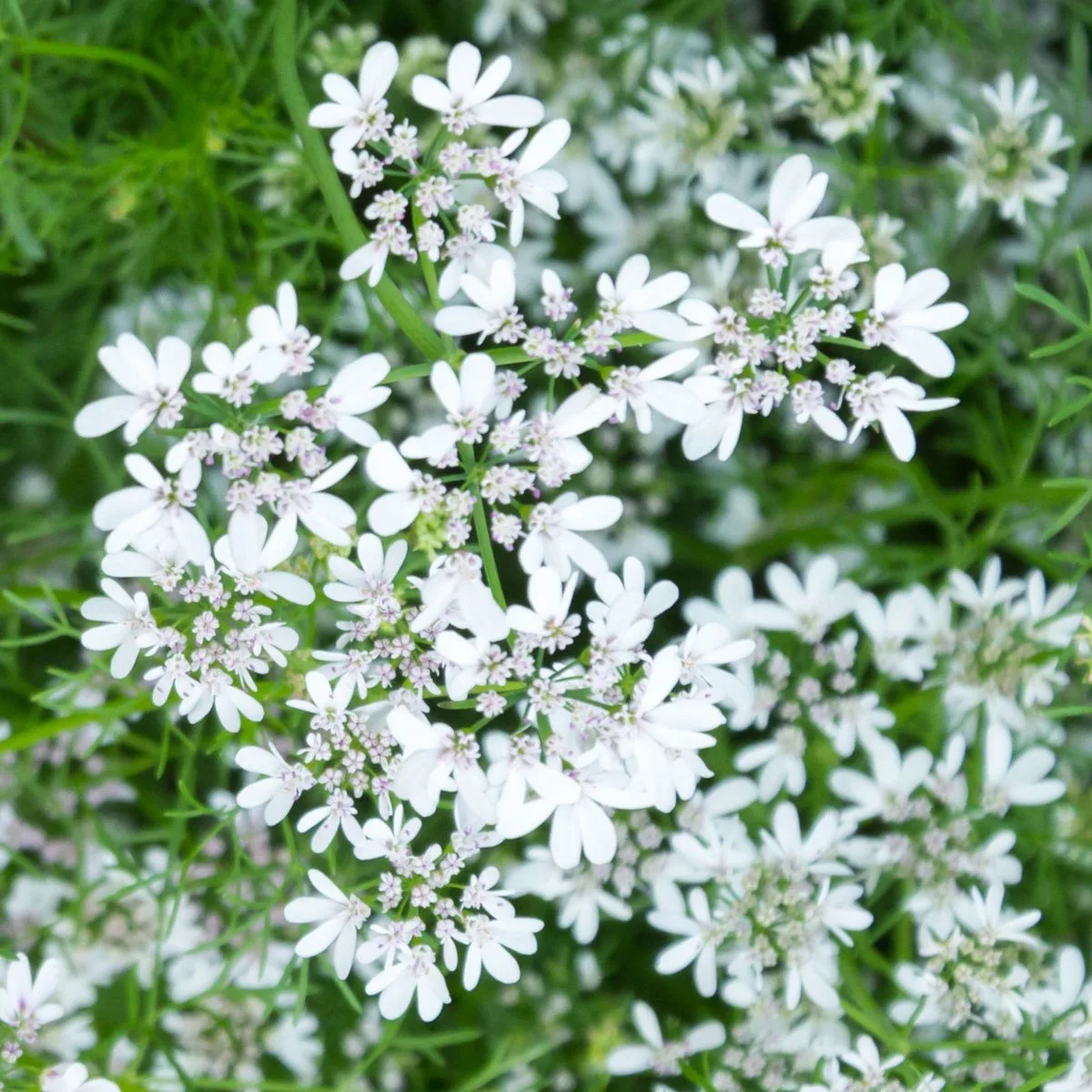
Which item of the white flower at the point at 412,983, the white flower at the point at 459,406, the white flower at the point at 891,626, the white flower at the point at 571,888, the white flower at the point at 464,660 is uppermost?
the white flower at the point at 459,406

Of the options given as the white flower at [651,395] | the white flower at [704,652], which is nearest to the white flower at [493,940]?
the white flower at [704,652]

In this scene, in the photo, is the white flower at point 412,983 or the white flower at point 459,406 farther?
the white flower at point 412,983

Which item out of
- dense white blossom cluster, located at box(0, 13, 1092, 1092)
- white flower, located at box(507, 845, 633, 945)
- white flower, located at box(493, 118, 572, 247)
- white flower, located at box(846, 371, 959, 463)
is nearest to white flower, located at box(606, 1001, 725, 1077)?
dense white blossom cluster, located at box(0, 13, 1092, 1092)

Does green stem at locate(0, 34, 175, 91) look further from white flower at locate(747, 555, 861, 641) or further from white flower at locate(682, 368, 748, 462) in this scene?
white flower at locate(747, 555, 861, 641)

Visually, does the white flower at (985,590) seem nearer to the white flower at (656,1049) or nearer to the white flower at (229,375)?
the white flower at (656,1049)

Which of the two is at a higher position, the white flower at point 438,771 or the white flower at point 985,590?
the white flower at point 438,771

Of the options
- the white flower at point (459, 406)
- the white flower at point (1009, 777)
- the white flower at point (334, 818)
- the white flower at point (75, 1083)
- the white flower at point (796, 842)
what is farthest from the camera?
the white flower at point (1009, 777)
